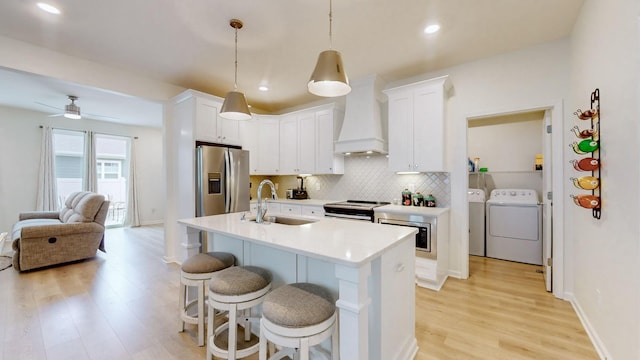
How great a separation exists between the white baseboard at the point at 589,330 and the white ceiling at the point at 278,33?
268 centimetres

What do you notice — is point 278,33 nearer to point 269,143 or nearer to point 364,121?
point 364,121

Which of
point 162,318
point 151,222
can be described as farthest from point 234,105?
point 151,222

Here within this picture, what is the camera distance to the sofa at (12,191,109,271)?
344 centimetres

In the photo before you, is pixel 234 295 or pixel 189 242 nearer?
pixel 234 295

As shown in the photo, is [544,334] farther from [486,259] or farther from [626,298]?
[486,259]

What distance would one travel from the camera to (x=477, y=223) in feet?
14.0

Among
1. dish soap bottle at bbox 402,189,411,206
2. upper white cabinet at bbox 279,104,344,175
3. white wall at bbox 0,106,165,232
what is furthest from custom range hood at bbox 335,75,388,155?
white wall at bbox 0,106,165,232

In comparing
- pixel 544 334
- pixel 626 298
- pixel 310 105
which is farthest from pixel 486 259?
pixel 310 105

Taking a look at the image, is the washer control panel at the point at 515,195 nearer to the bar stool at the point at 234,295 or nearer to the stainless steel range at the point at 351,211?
the stainless steel range at the point at 351,211

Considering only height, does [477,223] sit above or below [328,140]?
below

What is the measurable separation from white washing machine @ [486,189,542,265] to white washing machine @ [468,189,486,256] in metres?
0.09

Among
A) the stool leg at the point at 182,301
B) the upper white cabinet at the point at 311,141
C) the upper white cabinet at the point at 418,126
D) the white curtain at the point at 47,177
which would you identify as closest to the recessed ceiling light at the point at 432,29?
the upper white cabinet at the point at 418,126

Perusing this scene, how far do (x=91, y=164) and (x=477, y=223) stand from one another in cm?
839

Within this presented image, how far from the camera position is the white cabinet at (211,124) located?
11.8 ft
